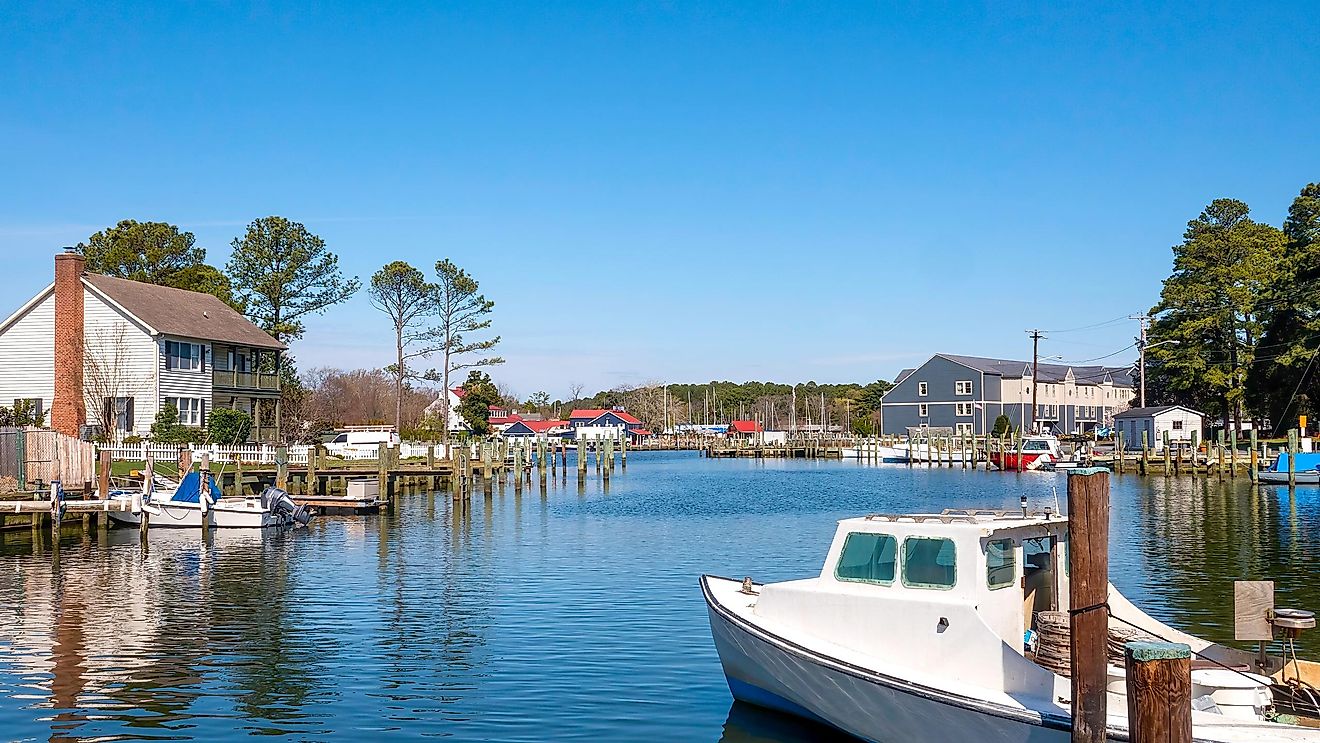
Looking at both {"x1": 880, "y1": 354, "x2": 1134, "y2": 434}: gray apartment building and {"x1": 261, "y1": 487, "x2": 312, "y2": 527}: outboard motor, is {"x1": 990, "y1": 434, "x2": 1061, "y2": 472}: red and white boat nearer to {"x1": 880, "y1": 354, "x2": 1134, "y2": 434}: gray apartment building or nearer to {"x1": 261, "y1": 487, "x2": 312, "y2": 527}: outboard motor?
{"x1": 880, "y1": 354, "x2": 1134, "y2": 434}: gray apartment building

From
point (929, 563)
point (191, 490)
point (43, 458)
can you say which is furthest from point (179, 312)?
point (929, 563)

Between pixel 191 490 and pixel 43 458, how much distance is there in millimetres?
4792

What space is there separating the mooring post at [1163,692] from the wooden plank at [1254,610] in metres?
2.82

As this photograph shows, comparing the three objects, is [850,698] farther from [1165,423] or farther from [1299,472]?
[1165,423]

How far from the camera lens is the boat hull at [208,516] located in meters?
35.8

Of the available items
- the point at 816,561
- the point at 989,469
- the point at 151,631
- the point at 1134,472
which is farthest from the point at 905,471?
the point at 151,631

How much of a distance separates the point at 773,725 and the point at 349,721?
5227 mm

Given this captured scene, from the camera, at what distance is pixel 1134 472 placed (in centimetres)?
6738

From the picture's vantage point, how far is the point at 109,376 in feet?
168

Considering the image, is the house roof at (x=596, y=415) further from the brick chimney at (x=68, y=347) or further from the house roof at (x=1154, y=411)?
the brick chimney at (x=68, y=347)

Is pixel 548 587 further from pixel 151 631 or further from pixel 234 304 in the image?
pixel 234 304

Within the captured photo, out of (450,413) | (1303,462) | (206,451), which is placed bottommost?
(1303,462)

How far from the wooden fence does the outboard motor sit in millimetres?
5920

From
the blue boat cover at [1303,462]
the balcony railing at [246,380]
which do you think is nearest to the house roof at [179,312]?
the balcony railing at [246,380]
